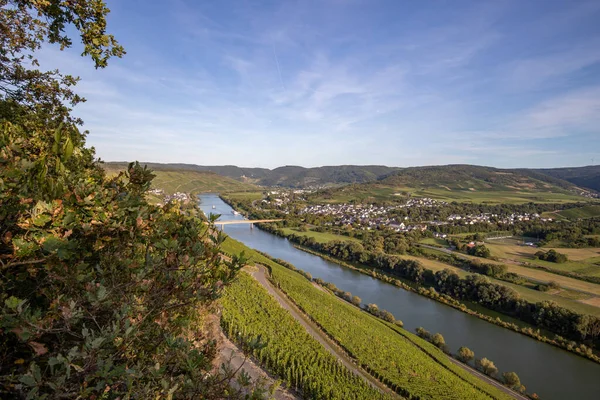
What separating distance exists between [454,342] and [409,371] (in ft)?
26.8

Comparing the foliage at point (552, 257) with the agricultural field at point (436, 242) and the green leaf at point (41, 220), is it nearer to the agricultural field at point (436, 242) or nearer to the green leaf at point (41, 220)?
the agricultural field at point (436, 242)

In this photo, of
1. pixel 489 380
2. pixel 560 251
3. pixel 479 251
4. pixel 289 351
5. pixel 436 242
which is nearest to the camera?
pixel 289 351

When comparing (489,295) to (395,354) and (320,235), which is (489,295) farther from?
(320,235)

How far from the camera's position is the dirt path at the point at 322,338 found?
50.5 feet

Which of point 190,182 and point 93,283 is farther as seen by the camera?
point 190,182

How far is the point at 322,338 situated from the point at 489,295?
18.2 m

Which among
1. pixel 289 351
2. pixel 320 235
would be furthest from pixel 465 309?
pixel 320 235

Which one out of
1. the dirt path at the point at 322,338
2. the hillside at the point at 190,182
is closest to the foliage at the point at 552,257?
the dirt path at the point at 322,338

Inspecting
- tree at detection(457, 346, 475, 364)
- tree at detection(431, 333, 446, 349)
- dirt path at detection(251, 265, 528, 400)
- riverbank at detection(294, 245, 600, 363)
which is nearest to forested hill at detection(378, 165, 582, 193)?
riverbank at detection(294, 245, 600, 363)

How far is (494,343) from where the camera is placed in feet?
74.2

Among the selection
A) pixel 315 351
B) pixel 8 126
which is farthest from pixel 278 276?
pixel 8 126

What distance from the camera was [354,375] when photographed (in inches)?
589

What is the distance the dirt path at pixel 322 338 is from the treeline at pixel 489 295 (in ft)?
56.1

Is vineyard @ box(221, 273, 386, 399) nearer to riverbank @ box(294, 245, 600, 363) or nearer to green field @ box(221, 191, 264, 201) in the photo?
riverbank @ box(294, 245, 600, 363)
